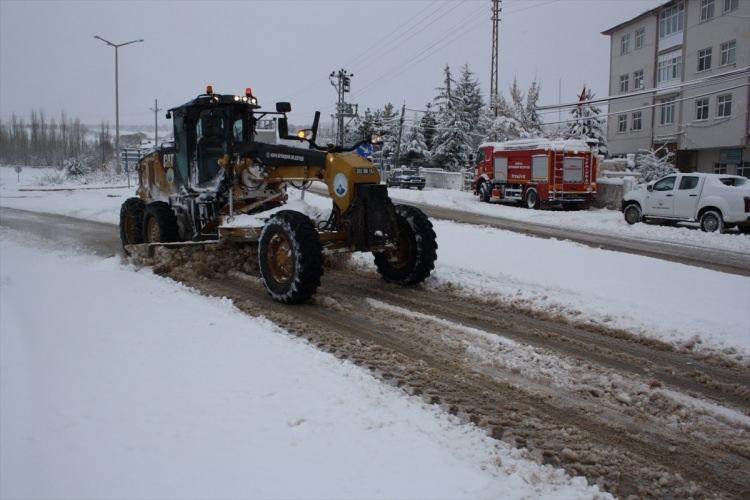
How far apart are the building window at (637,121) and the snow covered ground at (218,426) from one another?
44.0 meters

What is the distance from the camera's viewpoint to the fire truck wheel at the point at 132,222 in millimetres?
12555

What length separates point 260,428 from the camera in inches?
→ 168

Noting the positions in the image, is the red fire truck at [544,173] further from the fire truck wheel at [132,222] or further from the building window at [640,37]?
the building window at [640,37]

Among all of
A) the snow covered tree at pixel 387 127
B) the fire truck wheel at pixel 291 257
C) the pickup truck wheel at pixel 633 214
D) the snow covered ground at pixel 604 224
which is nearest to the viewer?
the fire truck wheel at pixel 291 257

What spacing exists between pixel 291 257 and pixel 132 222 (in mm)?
6185

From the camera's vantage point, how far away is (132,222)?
1276 centimetres

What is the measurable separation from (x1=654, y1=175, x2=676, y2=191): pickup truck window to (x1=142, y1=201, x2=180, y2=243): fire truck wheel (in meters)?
16.0

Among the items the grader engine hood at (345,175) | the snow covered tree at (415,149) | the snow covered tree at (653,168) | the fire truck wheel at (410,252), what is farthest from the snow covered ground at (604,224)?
the snow covered tree at (415,149)

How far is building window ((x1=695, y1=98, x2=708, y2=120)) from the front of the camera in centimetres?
3856

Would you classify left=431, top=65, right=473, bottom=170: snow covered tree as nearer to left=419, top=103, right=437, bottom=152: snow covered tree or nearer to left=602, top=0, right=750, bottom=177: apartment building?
left=419, top=103, right=437, bottom=152: snow covered tree

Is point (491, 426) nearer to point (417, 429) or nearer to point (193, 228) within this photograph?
point (417, 429)

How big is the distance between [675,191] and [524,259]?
11.0 metres

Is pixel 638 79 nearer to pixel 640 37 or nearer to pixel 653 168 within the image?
pixel 640 37

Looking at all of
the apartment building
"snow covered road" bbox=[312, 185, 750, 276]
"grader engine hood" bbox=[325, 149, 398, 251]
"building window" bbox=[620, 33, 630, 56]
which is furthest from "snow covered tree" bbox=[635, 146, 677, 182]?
"grader engine hood" bbox=[325, 149, 398, 251]
